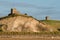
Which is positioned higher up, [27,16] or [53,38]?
[27,16]

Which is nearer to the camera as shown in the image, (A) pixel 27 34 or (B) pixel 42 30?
(A) pixel 27 34

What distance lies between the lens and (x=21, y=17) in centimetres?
3462

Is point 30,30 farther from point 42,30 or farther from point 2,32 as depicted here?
point 2,32

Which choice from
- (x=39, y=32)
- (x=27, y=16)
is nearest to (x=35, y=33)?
(x=39, y=32)

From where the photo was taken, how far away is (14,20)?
34.8m

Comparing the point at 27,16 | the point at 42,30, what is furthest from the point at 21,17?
the point at 42,30

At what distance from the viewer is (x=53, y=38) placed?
105ft

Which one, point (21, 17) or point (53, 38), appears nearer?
point (53, 38)

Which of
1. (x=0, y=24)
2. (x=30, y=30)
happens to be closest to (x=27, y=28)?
(x=30, y=30)

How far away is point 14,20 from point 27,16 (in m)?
1.52

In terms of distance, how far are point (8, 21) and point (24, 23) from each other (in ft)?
5.94

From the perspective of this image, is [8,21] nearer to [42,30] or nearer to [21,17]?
[21,17]

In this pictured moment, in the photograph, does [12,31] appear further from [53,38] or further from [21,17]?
[53,38]

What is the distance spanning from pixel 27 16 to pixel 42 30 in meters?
2.32
